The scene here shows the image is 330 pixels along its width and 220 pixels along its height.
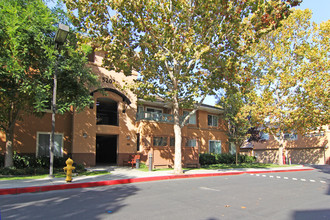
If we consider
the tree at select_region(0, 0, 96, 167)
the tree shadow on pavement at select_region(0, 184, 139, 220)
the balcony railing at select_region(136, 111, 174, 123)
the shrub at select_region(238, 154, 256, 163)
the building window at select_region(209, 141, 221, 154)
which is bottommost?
the shrub at select_region(238, 154, 256, 163)

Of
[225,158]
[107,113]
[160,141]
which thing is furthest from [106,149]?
[225,158]

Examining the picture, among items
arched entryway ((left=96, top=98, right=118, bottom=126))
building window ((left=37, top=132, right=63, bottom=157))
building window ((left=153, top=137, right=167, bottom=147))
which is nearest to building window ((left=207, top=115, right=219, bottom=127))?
building window ((left=153, top=137, right=167, bottom=147))

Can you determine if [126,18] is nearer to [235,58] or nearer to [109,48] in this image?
[109,48]

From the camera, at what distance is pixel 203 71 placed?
16.2 metres

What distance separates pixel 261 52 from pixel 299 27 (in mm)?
4165

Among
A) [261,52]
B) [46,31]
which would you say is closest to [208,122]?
[261,52]

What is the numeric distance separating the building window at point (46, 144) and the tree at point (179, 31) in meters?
6.72

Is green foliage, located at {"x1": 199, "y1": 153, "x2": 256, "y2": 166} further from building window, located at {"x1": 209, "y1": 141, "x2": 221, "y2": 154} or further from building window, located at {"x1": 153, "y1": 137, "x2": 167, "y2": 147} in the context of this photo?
building window, located at {"x1": 153, "y1": 137, "x2": 167, "y2": 147}

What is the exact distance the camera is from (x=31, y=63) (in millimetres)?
12602

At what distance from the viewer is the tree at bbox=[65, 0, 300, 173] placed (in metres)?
13.5

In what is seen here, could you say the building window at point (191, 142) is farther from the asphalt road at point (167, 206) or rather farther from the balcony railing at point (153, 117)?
the asphalt road at point (167, 206)

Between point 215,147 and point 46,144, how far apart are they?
18.0 metres

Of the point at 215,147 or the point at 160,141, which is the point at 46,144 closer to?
the point at 160,141

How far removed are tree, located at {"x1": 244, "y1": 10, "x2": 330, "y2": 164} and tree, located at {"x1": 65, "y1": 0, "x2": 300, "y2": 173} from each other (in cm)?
1058
